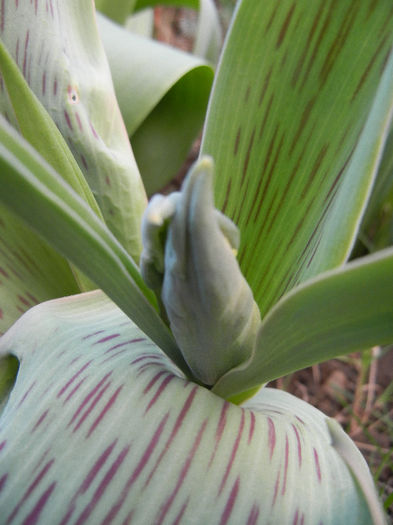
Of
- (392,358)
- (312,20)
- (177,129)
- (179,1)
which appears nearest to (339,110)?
(312,20)

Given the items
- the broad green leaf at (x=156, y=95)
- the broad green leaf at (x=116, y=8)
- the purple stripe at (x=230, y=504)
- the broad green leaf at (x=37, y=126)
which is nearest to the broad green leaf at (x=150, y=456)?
the purple stripe at (x=230, y=504)

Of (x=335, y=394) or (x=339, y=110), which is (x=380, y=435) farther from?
(x=339, y=110)

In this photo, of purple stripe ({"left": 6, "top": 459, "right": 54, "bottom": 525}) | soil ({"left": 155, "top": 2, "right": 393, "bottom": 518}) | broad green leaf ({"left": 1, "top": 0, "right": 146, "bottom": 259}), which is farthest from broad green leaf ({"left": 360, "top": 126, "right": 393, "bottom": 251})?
purple stripe ({"left": 6, "top": 459, "right": 54, "bottom": 525})

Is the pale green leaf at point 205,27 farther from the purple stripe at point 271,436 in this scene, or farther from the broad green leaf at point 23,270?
the purple stripe at point 271,436

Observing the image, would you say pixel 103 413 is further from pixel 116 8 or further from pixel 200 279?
pixel 116 8

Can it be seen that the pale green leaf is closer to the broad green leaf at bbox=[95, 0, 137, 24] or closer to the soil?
the broad green leaf at bbox=[95, 0, 137, 24]
